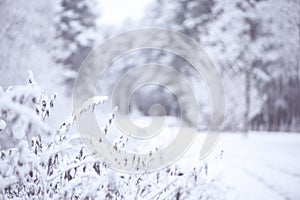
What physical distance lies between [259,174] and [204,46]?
6.71 m

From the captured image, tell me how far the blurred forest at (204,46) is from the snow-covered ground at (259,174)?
345 cm

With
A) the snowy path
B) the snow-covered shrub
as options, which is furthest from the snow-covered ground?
the snow-covered shrub

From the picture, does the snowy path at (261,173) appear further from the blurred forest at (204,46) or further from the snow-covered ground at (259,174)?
the blurred forest at (204,46)

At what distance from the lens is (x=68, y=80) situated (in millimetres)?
13117

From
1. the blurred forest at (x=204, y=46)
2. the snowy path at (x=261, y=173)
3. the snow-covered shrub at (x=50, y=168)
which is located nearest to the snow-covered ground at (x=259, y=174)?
the snowy path at (x=261, y=173)

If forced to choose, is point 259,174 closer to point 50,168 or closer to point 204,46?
point 50,168

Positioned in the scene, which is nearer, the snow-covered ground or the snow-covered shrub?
the snow-covered shrub

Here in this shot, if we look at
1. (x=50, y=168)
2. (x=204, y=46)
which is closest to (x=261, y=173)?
(x=50, y=168)

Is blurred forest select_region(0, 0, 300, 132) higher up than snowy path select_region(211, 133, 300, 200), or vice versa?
blurred forest select_region(0, 0, 300, 132)

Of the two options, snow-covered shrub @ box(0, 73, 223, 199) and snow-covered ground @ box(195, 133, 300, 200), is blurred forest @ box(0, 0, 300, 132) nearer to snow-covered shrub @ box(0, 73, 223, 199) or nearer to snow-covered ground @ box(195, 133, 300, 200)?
snow-covered ground @ box(195, 133, 300, 200)

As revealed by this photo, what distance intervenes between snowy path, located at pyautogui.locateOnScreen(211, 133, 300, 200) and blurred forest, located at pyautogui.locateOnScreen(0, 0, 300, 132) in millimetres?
3406

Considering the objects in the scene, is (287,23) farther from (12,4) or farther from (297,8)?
(12,4)

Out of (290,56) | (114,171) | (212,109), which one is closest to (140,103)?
(212,109)

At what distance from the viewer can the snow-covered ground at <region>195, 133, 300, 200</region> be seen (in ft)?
11.7
